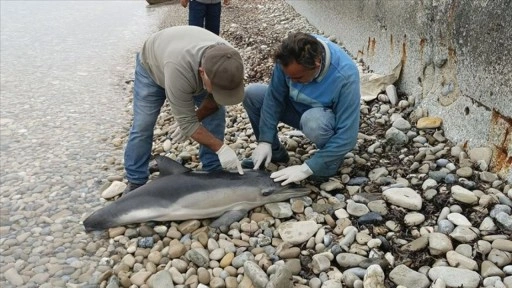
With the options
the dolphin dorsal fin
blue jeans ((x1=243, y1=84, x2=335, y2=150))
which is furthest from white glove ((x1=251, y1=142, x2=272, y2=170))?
the dolphin dorsal fin

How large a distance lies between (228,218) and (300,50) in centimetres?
133

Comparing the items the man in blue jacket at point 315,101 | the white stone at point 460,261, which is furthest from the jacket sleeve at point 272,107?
the white stone at point 460,261

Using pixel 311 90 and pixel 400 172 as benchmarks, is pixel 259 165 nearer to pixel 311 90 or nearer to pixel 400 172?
pixel 311 90

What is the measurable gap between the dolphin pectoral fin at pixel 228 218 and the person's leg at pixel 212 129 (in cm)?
46

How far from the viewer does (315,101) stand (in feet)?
13.3

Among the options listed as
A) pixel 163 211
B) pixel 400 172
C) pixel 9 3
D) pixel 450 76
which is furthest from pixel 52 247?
pixel 9 3

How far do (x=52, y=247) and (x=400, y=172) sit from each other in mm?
2782

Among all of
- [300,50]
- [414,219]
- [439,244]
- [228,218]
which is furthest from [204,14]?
[439,244]

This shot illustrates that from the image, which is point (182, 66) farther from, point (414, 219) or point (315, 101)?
point (414, 219)

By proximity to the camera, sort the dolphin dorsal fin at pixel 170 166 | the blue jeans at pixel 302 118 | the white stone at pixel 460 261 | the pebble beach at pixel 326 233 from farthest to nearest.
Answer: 1. the dolphin dorsal fin at pixel 170 166
2. the blue jeans at pixel 302 118
3. the pebble beach at pixel 326 233
4. the white stone at pixel 460 261

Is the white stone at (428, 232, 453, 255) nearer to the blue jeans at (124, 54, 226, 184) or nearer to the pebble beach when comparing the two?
the pebble beach

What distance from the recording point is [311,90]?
4.03 m

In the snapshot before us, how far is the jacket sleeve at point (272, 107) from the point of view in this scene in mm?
4199

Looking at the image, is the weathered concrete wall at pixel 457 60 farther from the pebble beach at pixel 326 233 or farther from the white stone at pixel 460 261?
the white stone at pixel 460 261
